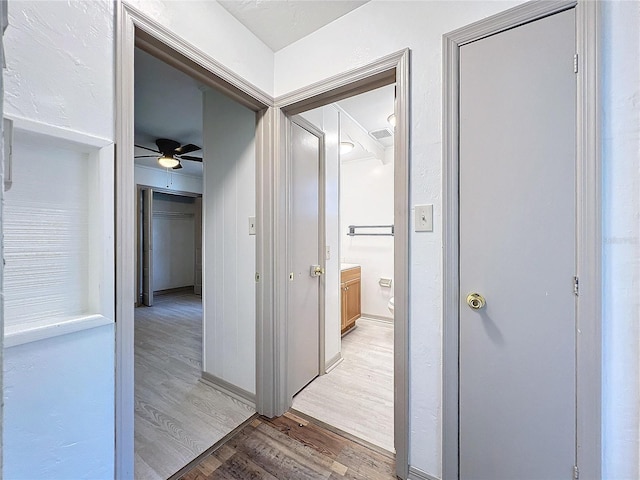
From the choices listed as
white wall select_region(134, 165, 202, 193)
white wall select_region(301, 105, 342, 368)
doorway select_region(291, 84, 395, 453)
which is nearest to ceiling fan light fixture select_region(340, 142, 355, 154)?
doorway select_region(291, 84, 395, 453)

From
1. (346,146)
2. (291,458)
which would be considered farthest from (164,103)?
(291,458)

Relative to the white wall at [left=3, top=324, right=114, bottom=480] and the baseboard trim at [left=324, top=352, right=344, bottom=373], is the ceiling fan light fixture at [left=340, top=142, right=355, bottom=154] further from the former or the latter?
the white wall at [left=3, top=324, right=114, bottom=480]

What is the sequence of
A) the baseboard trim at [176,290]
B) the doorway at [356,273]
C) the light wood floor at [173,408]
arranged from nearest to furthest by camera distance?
the light wood floor at [173,408] < the doorway at [356,273] < the baseboard trim at [176,290]

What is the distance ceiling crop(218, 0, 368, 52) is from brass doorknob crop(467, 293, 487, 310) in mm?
1565

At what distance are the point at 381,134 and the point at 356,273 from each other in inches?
66.6

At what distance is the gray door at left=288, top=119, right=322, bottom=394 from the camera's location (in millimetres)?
1958

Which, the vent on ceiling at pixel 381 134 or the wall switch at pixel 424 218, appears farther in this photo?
the vent on ceiling at pixel 381 134

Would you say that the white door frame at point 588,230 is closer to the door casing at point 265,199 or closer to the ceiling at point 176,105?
the door casing at point 265,199

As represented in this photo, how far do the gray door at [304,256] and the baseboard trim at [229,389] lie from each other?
0.30 m

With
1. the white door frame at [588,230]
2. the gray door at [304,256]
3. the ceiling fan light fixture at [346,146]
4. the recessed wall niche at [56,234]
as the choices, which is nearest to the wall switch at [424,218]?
the white door frame at [588,230]

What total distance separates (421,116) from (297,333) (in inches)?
61.6

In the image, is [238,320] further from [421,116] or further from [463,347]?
[421,116]

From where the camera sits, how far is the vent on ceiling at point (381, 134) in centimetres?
318

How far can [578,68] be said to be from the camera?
3.35 feet
